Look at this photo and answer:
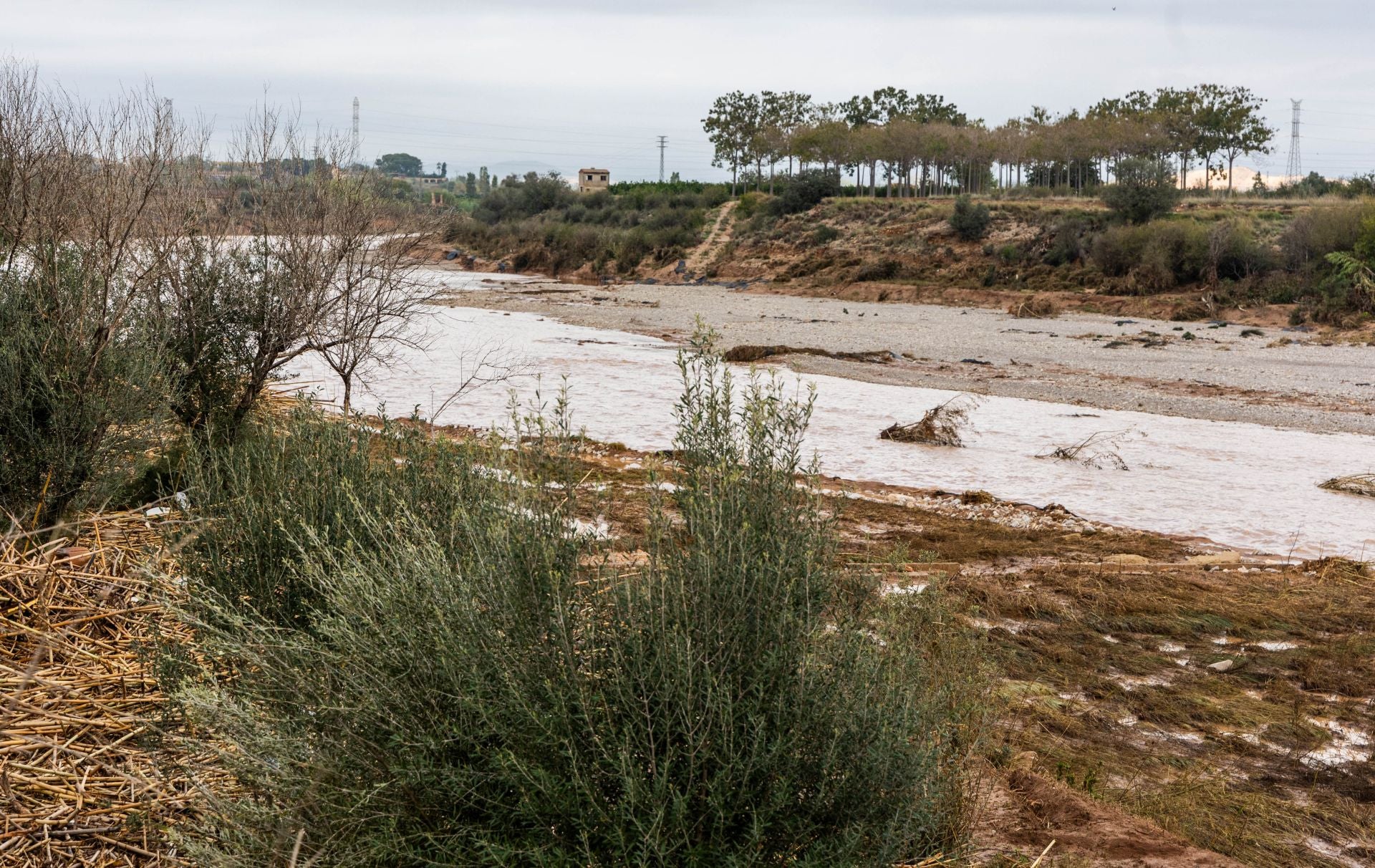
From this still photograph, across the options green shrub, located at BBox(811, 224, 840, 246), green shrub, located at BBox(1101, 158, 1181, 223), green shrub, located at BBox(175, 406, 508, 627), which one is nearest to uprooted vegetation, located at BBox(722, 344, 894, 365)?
green shrub, located at BBox(175, 406, 508, 627)

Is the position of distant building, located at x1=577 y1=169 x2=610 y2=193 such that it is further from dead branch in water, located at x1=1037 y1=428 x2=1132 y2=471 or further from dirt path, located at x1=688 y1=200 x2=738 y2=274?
dead branch in water, located at x1=1037 y1=428 x2=1132 y2=471

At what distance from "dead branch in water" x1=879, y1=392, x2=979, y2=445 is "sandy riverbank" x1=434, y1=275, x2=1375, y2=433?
474 cm

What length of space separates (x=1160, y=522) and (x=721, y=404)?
9137 millimetres

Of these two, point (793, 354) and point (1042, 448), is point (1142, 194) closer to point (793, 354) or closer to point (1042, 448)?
point (793, 354)

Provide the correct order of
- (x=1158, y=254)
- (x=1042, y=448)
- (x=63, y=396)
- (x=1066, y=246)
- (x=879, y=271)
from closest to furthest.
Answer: (x=63, y=396)
(x=1042, y=448)
(x=1158, y=254)
(x=1066, y=246)
(x=879, y=271)

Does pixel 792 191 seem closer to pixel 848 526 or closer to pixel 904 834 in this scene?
pixel 848 526

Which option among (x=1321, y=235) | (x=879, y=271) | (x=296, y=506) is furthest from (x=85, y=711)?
(x=879, y=271)

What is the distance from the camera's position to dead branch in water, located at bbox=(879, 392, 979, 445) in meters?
14.9

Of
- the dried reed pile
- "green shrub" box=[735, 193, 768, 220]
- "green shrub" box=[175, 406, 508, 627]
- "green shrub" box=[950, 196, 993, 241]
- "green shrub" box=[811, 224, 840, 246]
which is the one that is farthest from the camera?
"green shrub" box=[735, 193, 768, 220]

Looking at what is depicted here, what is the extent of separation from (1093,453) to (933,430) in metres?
2.14

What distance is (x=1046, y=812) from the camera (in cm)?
406

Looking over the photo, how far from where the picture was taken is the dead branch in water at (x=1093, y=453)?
13.9 metres

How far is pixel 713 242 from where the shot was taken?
6034 centimetres

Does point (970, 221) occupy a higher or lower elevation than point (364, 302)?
higher
